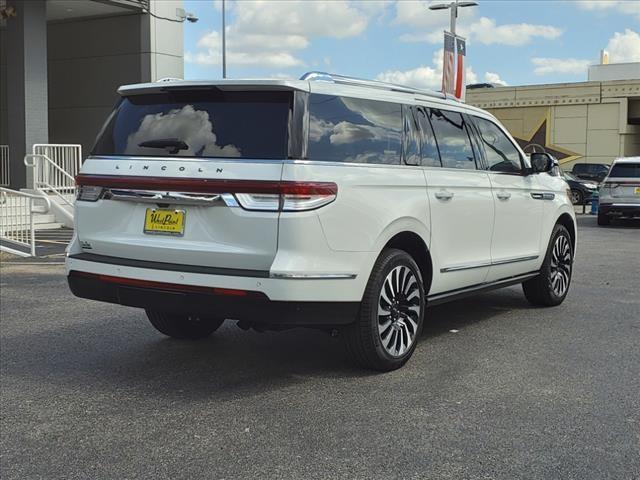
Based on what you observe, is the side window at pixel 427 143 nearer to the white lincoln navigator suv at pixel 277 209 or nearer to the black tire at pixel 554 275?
the white lincoln navigator suv at pixel 277 209

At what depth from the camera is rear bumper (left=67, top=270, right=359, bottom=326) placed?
445 cm

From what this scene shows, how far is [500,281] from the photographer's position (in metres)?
6.68

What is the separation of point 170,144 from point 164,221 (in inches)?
19.7

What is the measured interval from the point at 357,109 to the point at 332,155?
537 millimetres

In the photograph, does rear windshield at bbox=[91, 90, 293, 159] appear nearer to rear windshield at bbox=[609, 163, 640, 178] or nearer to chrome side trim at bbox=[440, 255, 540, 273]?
chrome side trim at bbox=[440, 255, 540, 273]

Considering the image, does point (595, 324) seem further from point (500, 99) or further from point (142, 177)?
point (500, 99)

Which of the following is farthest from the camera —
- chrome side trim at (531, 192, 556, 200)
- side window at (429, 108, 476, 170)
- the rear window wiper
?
chrome side trim at (531, 192, 556, 200)

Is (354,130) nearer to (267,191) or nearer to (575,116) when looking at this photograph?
(267,191)

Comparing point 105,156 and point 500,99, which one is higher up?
point 500,99

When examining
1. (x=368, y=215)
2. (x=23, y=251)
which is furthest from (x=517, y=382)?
(x=23, y=251)

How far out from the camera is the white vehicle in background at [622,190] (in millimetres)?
18469

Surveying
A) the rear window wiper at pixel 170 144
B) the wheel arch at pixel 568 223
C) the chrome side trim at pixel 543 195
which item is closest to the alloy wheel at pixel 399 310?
the rear window wiper at pixel 170 144

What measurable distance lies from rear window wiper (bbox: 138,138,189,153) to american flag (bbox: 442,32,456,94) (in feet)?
46.2

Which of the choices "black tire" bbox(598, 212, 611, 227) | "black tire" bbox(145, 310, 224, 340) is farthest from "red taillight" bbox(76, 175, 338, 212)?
"black tire" bbox(598, 212, 611, 227)
